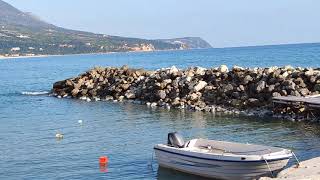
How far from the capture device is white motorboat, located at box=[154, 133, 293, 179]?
20.6 metres

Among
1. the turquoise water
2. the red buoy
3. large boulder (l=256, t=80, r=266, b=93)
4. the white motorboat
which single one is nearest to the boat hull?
the white motorboat

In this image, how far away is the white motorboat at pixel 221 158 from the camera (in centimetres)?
2056

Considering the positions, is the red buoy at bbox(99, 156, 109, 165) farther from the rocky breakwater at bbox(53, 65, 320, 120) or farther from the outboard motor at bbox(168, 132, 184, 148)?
the rocky breakwater at bbox(53, 65, 320, 120)

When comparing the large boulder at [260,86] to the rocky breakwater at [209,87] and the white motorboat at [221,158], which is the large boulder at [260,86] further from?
the white motorboat at [221,158]

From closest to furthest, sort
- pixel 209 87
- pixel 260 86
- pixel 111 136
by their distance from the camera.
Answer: pixel 111 136, pixel 260 86, pixel 209 87

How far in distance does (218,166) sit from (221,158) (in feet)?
1.40

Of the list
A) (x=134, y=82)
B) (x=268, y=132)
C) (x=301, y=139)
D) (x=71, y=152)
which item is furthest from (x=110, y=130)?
(x=134, y=82)

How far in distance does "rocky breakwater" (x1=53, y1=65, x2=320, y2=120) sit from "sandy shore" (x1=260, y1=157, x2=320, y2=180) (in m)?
17.7

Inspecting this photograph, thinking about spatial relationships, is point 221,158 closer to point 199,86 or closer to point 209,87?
point 209,87

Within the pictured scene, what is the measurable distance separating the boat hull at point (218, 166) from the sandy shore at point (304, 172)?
2.40 feet

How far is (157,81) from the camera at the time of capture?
51844mm

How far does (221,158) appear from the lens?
21.1m

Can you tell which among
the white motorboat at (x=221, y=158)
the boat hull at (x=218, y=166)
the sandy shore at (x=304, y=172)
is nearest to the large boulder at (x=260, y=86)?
the white motorboat at (x=221, y=158)

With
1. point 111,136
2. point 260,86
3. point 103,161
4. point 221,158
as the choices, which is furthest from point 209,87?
point 221,158
